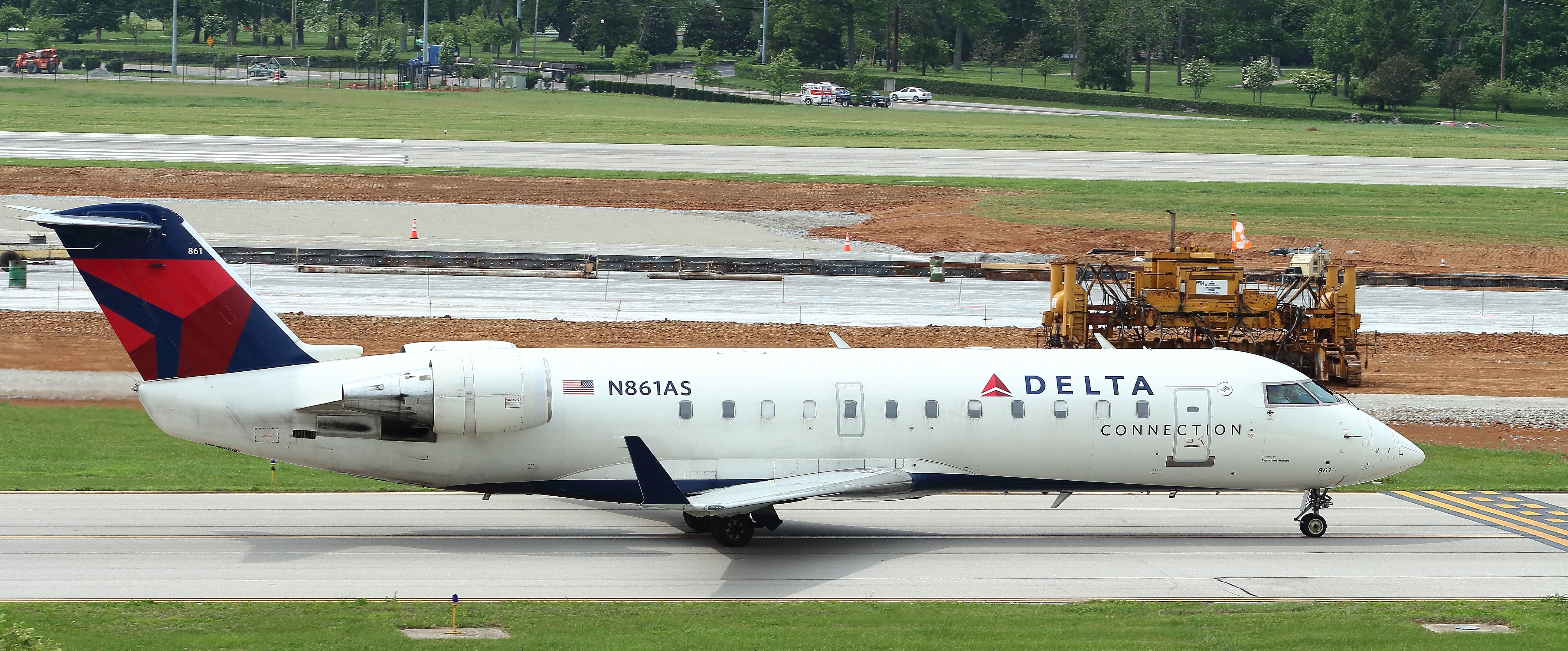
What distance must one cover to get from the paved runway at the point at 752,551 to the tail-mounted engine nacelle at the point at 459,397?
2.13m

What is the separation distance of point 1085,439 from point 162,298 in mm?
14407

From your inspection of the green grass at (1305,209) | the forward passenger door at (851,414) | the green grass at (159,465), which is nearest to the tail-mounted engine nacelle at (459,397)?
the forward passenger door at (851,414)

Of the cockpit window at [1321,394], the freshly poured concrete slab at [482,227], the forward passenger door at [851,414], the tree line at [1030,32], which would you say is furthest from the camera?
the tree line at [1030,32]

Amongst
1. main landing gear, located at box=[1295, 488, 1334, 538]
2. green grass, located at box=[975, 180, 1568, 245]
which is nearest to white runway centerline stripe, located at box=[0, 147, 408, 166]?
green grass, located at box=[975, 180, 1568, 245]

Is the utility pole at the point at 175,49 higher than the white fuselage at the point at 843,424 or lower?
higher

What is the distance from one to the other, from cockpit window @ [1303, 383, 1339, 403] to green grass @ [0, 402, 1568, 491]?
17.9ft

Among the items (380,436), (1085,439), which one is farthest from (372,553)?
(1085,439)

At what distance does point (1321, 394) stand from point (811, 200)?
50945 mm

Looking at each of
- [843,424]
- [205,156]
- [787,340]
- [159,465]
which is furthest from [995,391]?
[205,156]

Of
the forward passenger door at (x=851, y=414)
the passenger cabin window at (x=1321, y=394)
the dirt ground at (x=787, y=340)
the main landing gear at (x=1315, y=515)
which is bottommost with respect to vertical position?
the main landing gear at (x=1315, y=515)

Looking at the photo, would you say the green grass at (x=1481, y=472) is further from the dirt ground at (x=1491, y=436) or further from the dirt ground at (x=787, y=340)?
the dirt ground at (x=787, y=340)

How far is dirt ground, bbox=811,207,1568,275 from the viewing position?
6319 cm

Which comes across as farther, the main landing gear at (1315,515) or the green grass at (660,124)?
the green grass at (660,124)

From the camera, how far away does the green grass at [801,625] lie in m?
17.4
